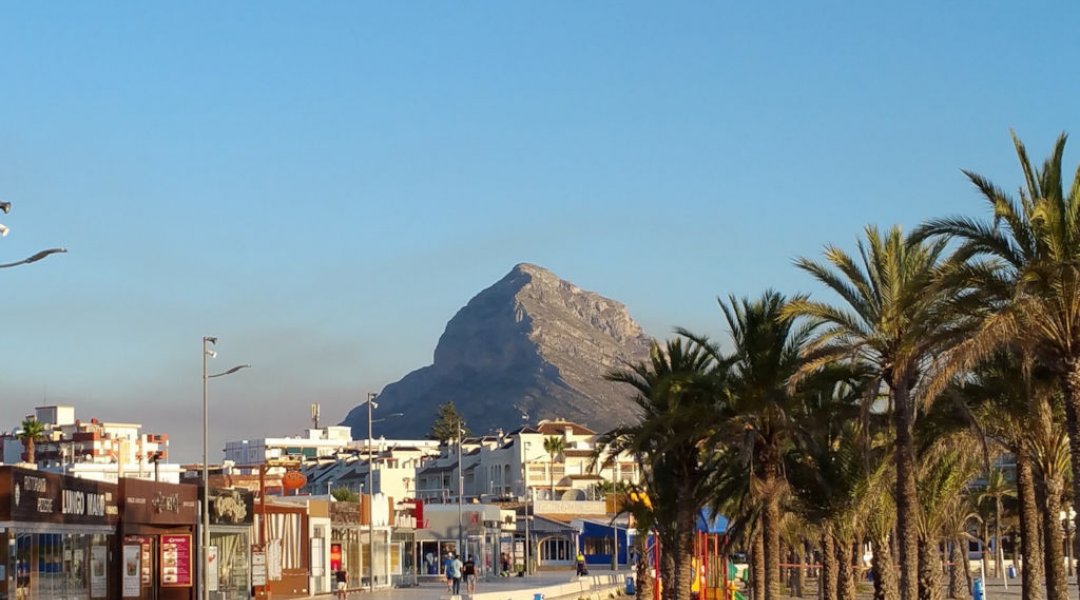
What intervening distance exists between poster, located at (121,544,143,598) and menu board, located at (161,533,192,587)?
240 centimetres

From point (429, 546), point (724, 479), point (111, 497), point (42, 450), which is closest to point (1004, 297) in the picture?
point (724, 479)

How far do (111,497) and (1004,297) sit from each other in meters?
26.1

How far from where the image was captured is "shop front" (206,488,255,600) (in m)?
46.8

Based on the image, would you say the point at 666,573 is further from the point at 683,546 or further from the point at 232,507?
the point at 232,507

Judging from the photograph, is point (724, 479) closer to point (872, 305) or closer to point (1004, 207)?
point (872, 305)

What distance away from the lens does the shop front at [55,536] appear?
31.4m

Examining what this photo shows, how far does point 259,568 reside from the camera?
156 feet

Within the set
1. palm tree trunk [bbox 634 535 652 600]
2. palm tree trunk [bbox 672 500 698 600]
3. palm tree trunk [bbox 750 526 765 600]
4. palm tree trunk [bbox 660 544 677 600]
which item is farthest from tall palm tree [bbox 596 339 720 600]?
palm tree trunk [bbox 634 535 652 600]

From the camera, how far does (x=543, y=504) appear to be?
370ft

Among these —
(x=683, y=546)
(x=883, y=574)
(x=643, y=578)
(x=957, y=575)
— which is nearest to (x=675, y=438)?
(x=683, y=546)

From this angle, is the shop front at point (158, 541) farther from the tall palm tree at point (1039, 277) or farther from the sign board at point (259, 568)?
the tall palm tree at point (1039, 277)

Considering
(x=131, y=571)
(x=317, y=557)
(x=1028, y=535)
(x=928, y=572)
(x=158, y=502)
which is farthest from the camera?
(x=317, y=557)

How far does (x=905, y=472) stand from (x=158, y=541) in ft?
77.9

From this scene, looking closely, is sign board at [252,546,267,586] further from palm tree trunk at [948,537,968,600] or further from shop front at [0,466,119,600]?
palm tree trunk at [948,537,968,600]
